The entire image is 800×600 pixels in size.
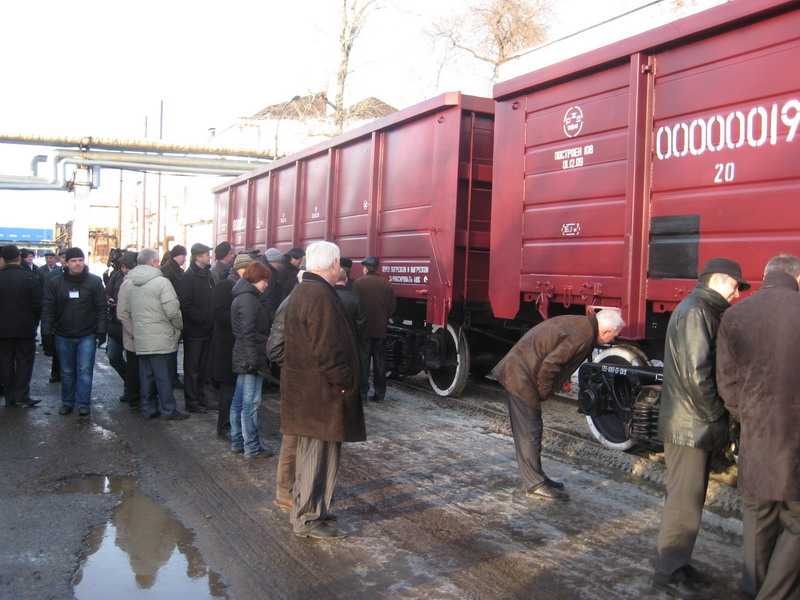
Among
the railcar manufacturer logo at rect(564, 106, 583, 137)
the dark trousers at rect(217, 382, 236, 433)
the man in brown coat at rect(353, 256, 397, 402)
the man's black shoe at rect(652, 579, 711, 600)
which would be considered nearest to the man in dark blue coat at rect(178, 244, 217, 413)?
the dark trousers at rect(217, 382, 236, 433)

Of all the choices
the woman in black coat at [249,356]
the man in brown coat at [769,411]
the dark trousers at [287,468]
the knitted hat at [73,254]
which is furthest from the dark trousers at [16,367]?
the man in brown coat at [769,411]

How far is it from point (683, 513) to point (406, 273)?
5.48 metres

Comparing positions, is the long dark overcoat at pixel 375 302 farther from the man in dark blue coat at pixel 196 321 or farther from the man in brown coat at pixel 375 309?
the man in dark blue coat at pixel 196 321

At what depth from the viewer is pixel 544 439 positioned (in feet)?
21.3

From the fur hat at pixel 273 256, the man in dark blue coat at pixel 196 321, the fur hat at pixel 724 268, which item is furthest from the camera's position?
the fur hat at pixel 273 256

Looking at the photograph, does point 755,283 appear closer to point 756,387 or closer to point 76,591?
point 756,387

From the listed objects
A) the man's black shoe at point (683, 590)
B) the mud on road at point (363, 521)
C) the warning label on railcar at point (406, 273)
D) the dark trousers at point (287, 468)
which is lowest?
the mud on road at point (363, 521)

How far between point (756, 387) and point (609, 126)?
3078 millimetres

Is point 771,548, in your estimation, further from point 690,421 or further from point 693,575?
point 690,421

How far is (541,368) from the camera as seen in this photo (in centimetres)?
468

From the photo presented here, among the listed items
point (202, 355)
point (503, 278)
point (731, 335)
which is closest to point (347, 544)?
point (731, 335)

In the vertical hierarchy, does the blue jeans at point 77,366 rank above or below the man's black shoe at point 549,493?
above

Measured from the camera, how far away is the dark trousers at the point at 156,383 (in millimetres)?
7156

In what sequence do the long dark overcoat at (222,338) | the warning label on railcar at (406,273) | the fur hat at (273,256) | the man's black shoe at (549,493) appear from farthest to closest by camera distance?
the fur hat at (273,256) < the warning label on railcar at (406,273) < the long dark overcoat at (222,338) < the man's black shoe at (549,493)
